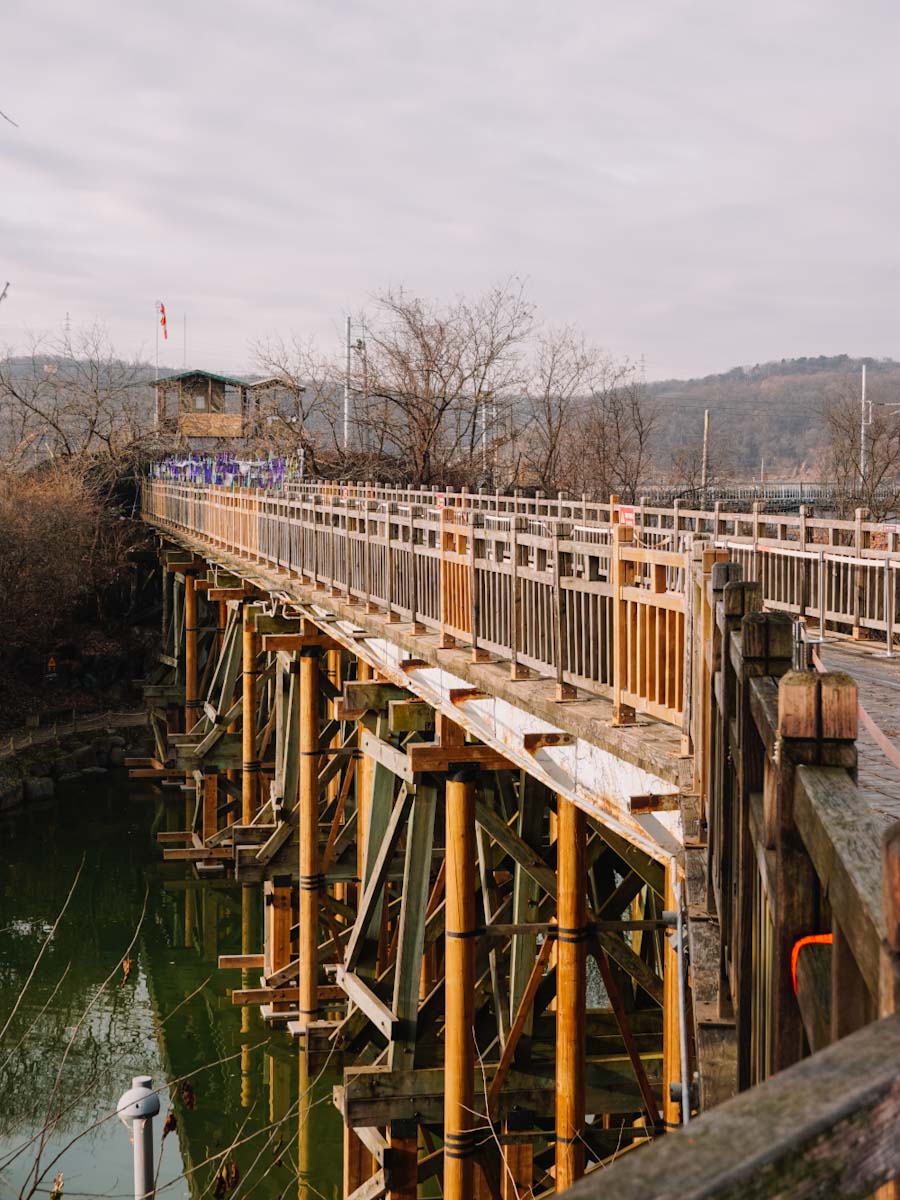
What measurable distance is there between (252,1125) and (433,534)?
7766 millimetres

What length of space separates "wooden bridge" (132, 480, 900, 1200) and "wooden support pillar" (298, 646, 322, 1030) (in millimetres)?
42

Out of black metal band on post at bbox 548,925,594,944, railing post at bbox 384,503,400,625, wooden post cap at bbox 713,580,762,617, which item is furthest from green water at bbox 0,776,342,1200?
wooden post cap at bbox 713,580,762,617

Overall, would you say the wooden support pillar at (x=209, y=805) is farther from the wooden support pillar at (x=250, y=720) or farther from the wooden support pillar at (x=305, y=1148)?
the wooden support pillar at (x=305, y=1148)

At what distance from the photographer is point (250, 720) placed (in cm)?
1938

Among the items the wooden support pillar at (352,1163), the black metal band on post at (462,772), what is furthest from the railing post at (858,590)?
the wooden support pillar at (352,1163)

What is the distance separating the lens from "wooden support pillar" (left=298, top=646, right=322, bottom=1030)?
13305mm

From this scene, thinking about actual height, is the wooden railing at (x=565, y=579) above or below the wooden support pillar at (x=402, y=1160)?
above

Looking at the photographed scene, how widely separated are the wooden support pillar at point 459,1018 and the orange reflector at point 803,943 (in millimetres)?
6192

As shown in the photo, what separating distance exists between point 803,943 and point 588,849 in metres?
8.47

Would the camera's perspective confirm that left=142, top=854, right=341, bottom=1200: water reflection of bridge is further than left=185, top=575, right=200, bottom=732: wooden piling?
No

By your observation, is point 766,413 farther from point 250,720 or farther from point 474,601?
point 474,601

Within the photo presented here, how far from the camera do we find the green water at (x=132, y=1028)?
42.4ft

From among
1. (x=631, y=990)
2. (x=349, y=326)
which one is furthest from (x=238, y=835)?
(x=349, y=326)

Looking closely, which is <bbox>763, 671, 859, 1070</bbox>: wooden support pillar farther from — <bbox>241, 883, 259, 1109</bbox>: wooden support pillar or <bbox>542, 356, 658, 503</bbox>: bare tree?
<bbox>542, 356, 658, 503</bbox>: bare tree
